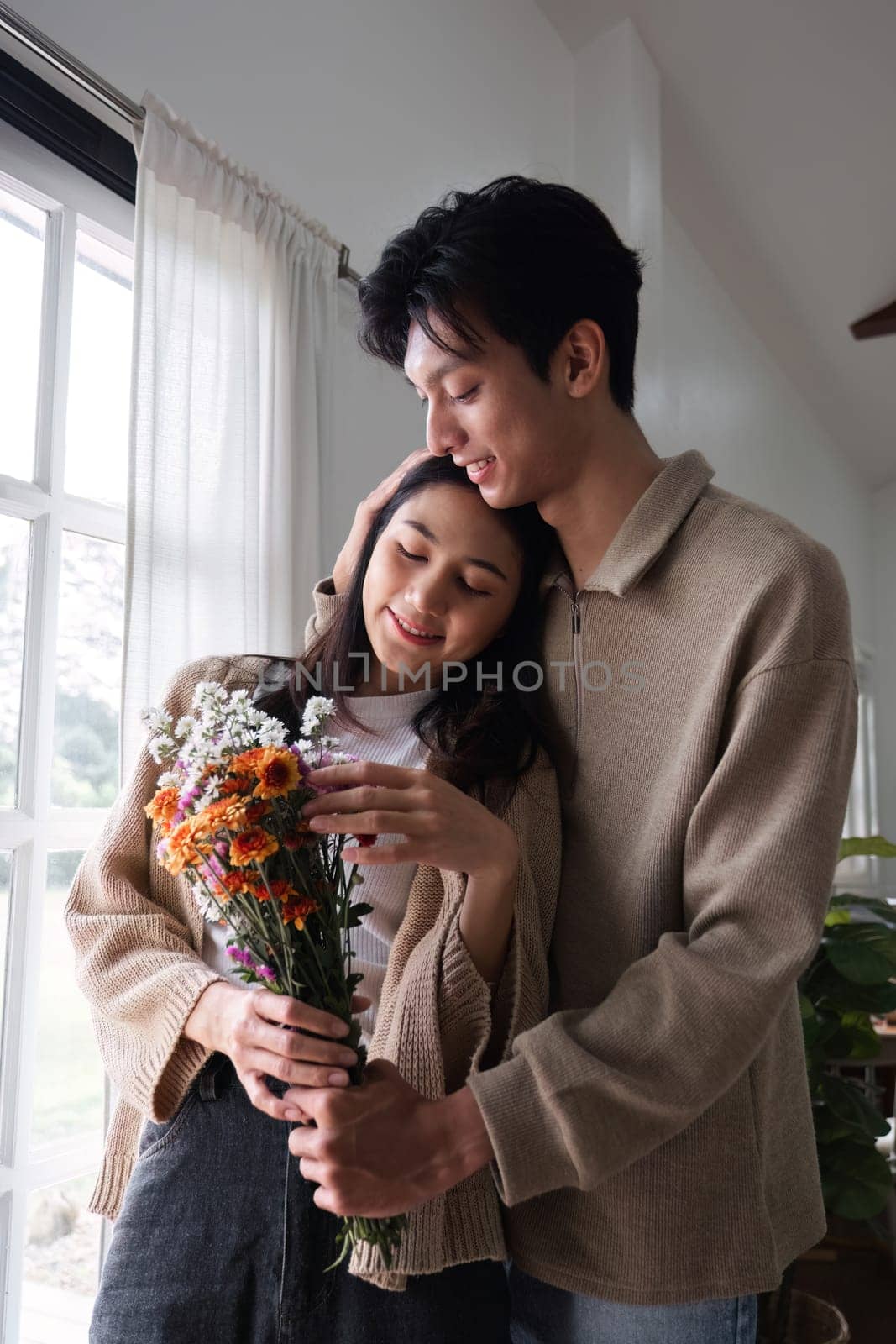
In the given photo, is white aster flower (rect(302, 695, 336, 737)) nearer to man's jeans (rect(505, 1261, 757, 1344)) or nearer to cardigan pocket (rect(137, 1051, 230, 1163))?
cardigan pocket (rect(137, 1051, 230, 1163))

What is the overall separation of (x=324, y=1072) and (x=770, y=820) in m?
0.47

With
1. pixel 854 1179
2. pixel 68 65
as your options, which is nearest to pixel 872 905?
pixel 854 1179

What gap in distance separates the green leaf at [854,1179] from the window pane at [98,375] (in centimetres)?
213

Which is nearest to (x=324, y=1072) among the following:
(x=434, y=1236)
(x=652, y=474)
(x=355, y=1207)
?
(x=355, y=1207)

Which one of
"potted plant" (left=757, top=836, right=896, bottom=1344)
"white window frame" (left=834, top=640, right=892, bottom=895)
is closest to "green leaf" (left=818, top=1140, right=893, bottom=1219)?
"potted plant" (left=757, top=836, right=896, bottom=1344)

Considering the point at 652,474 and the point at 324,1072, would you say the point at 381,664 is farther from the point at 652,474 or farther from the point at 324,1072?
the point at 324,1072

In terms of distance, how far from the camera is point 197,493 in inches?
75.3

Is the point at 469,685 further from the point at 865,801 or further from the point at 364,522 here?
the point at 865,801

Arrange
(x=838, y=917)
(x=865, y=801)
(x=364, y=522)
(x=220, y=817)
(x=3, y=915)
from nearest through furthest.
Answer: (x=220, y=817) → (x=364, y=522) → (x=3, y=915) → (x=838, y=917) → (x=865, y=801)

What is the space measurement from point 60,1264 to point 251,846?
1.39 m

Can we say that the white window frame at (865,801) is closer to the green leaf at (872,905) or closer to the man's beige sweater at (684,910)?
the green leaf at (872,905)

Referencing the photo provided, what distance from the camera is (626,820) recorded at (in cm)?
119

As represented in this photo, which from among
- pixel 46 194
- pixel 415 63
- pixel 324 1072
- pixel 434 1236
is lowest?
pixel 434 1236

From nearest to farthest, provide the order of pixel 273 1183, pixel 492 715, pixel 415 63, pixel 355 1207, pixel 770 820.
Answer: pixel 355 1207 → pixel 770 820 → pixel 273 1183 → pixel 492 715 → pixel 415 63
